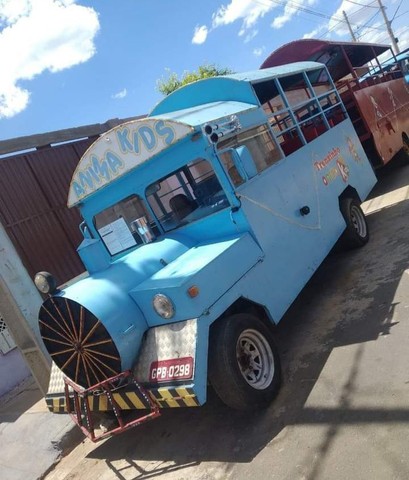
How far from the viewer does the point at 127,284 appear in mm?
3719

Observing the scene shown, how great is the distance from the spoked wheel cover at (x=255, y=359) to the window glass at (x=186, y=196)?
1290 millimetres

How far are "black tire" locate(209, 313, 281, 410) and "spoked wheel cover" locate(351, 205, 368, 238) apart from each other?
10.3 feet

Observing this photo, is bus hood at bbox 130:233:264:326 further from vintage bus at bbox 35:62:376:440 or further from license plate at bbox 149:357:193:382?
license plate at bbox 149:357:193:382

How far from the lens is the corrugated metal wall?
306 inches

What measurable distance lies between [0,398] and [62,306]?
15.6 ft

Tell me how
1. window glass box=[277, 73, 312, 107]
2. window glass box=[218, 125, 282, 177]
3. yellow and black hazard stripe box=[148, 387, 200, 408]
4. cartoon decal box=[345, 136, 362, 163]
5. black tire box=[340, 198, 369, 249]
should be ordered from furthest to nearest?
cartoon decal box=[345, 136, 362, 163]
window glass box=[277, 73, 312, 107]
black tire box=[340, 198, 369, 249]
window glass box=[218, 125, 282, 177]
yellow and black hazard stripe box=[148, 387, 200, 408]

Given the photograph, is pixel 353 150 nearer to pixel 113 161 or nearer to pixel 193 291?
pixel 113 161

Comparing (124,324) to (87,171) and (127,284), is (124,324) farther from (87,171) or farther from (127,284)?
(87,171)

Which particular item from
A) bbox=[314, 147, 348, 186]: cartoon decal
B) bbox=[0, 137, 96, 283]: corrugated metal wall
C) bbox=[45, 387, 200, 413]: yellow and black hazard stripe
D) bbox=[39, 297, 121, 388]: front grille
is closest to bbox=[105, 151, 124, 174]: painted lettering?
bbox=[39, 297, 121, 388]: front grille

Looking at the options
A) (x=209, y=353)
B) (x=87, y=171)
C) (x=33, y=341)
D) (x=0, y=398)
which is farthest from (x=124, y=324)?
(x=0, y=398)

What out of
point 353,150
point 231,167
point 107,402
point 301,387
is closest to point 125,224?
point 231,167

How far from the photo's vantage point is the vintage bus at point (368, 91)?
28.3 ft

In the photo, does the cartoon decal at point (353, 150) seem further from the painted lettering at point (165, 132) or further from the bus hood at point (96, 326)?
the bus hood at point (96, 326)

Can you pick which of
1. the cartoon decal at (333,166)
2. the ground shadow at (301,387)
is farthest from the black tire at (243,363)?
the cartoon decal at (333,166)
